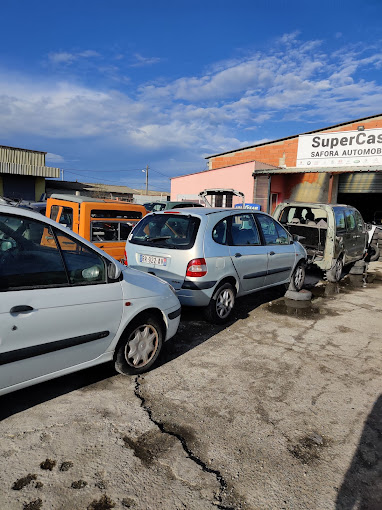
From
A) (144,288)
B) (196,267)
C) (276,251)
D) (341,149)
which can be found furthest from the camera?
(341,149)

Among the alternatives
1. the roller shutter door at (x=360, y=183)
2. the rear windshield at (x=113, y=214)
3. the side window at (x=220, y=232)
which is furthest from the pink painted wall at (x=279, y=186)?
the side window at (x=220, y=232)

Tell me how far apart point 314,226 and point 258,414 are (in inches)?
251

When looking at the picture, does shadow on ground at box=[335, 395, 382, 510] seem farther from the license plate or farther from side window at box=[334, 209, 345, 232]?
side window at box=[334, 209, 345, 232]

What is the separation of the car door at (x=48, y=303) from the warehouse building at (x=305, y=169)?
44.0 ft

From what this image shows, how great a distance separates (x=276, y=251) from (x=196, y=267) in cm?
209

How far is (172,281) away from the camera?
16.0 ft

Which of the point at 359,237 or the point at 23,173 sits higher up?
the point at 23,173

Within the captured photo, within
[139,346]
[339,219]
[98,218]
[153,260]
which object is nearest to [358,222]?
[339,219]

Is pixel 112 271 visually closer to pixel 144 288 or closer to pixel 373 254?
pixel 144 288

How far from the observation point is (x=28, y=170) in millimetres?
27906

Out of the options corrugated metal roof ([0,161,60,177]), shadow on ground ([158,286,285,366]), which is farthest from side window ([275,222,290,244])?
corrugated metal roof ([0,161,60,177])

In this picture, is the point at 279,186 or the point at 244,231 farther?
the point at 279,186

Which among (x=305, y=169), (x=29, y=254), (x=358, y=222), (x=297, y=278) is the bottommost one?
(x=297, y=278)

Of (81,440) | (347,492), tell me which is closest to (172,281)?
(81,440)
